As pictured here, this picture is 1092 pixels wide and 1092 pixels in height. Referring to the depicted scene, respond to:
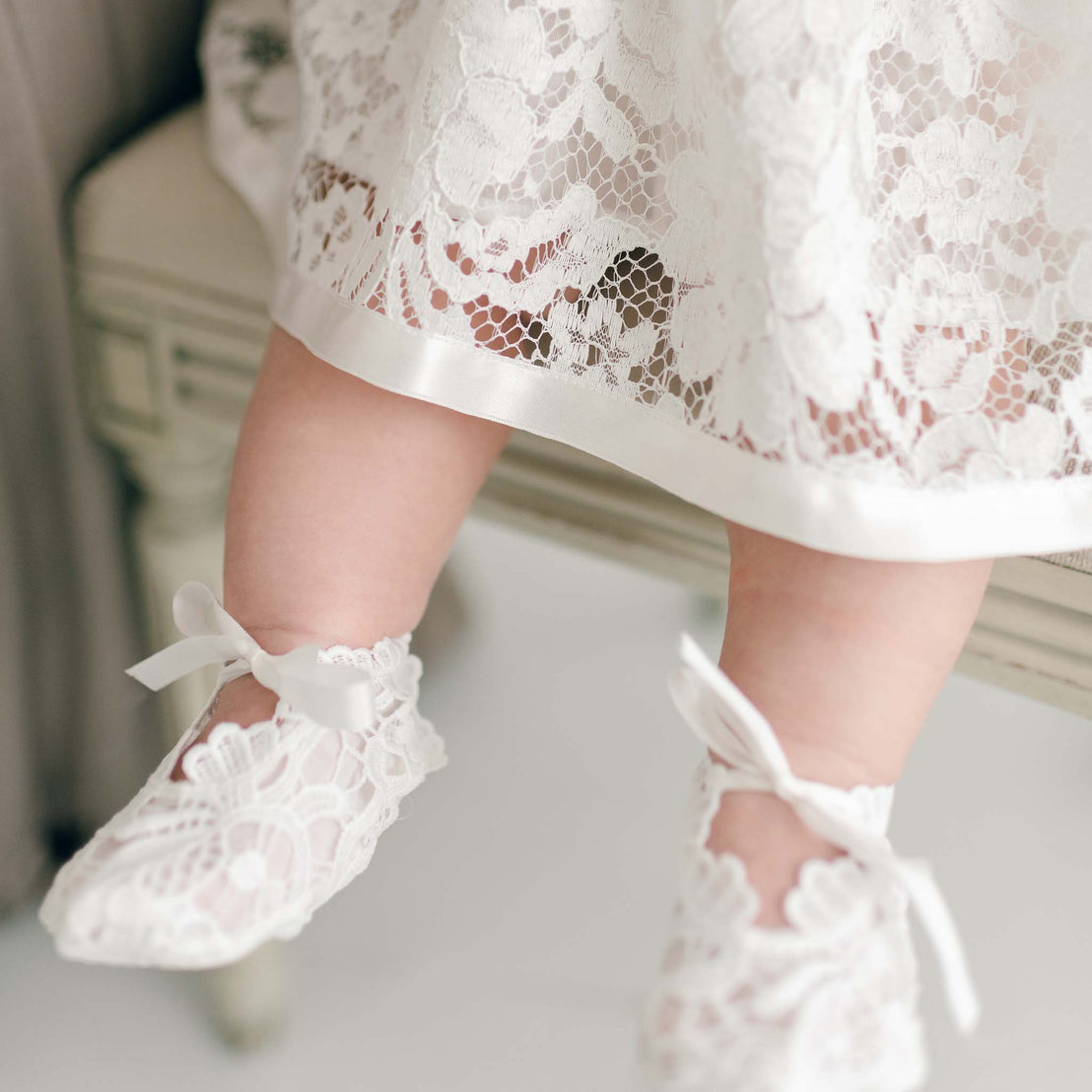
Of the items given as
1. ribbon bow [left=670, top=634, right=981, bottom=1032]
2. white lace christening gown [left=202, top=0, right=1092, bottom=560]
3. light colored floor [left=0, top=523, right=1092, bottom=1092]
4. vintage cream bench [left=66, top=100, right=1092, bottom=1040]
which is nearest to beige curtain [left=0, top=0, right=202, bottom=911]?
vintage cream bench [left=66, top=100, right=1092, bottom=1040]

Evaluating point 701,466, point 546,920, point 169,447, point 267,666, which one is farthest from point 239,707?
point 546,920

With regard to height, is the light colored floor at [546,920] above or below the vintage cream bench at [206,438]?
below

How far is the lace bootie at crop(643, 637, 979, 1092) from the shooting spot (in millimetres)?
388

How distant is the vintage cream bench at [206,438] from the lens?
0.58 meters

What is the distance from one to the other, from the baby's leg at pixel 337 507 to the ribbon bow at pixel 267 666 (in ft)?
0.05

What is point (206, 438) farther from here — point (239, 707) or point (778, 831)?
point (778, 831)

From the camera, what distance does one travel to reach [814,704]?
1.48 ft

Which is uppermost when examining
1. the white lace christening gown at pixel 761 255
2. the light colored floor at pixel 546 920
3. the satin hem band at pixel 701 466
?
the white lace christening gown at pixel 761 255

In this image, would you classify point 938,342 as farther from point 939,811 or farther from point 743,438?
point 939,811

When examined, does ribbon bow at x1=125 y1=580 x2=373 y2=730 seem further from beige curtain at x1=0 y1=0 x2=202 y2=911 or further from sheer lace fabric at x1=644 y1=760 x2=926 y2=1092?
beige curtain at x1=0 y1=0 x2=202 y2=911

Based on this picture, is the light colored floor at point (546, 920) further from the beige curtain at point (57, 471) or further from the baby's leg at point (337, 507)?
the baby's leg at point (337, 507)

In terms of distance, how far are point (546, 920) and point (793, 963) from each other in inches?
24.0

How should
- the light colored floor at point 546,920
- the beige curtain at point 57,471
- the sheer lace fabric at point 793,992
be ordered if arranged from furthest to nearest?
the light colored floor at point 546,920, the beige curtain at point 57,471, the sheer lace fabric at point 793,992

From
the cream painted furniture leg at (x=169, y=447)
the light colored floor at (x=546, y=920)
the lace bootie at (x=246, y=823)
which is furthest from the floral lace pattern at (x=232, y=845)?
the light colored floor at (x=546, y=920)
